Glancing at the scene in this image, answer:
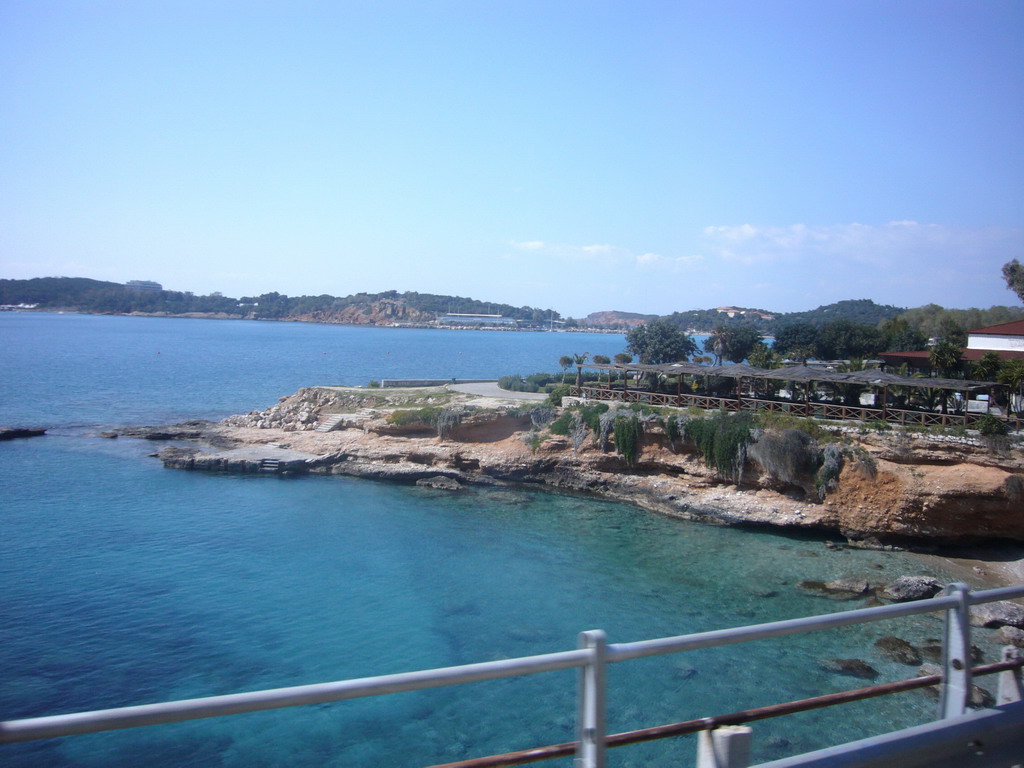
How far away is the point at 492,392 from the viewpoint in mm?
41625

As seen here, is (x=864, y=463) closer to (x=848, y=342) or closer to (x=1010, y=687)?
(x=1010, y=687)

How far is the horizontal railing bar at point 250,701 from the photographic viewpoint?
7.80 ft

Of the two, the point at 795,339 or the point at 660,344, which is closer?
the point at 660,344

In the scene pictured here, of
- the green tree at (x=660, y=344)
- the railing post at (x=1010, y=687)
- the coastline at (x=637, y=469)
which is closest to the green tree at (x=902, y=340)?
the green tree at (x=660, y=344)

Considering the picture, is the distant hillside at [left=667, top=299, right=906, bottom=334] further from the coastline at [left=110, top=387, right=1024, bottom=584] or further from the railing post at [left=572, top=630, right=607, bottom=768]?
the railing post at [left=572, top=630, right=607, bottom=768]

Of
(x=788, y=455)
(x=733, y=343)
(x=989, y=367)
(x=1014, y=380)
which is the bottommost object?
(x=788, y=455)

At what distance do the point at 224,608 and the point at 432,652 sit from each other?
248 inches

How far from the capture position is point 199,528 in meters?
26.1

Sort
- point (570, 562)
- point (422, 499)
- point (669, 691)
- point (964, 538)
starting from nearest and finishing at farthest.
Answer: point (669, 691) < point (570, 562) < point (964, 538) < point (422, 499)

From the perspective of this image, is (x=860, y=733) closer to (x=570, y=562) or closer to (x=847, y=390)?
(x=570, y=562)

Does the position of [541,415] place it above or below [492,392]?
below

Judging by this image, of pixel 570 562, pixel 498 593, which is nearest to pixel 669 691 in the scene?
pixel 498 593

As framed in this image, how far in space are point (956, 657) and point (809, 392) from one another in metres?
29.3

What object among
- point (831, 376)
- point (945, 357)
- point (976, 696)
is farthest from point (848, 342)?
point (976, 696)
